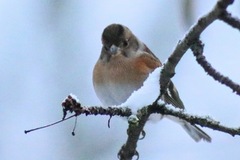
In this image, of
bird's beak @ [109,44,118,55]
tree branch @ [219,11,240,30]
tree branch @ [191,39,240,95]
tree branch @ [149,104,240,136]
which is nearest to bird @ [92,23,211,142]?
bird's beak @ [109,44,118,55]

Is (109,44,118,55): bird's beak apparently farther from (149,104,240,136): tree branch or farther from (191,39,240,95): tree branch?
(191,39,240,95): tree branch

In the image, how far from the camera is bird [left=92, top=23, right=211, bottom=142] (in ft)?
10.2

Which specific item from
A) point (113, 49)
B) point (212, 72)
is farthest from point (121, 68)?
point (212, 72)

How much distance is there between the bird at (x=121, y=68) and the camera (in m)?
3.11

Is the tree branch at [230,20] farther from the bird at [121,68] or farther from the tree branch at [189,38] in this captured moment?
the bird at [121,68]

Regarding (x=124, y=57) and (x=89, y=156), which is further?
(x=89, y=156)

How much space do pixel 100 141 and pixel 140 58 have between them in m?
1.48

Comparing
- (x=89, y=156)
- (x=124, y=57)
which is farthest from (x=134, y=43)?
(x=89, y=156)

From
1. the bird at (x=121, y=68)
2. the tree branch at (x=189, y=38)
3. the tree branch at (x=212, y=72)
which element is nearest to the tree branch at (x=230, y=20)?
A: the tree branch at (x=189, y=38)

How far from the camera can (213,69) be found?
1423 millimetres

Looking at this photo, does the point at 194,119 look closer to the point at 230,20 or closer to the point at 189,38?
the point at 189,38

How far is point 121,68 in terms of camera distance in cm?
323

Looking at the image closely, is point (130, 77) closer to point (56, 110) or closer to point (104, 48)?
point (104, 48)

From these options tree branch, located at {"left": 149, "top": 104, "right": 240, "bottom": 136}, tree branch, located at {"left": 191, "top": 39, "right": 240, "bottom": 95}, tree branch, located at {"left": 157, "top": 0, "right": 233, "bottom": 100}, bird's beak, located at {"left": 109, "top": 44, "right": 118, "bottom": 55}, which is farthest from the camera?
bird's beak, located at {"left": 109, "top": 44, "right": 118, "bottom": 55}
